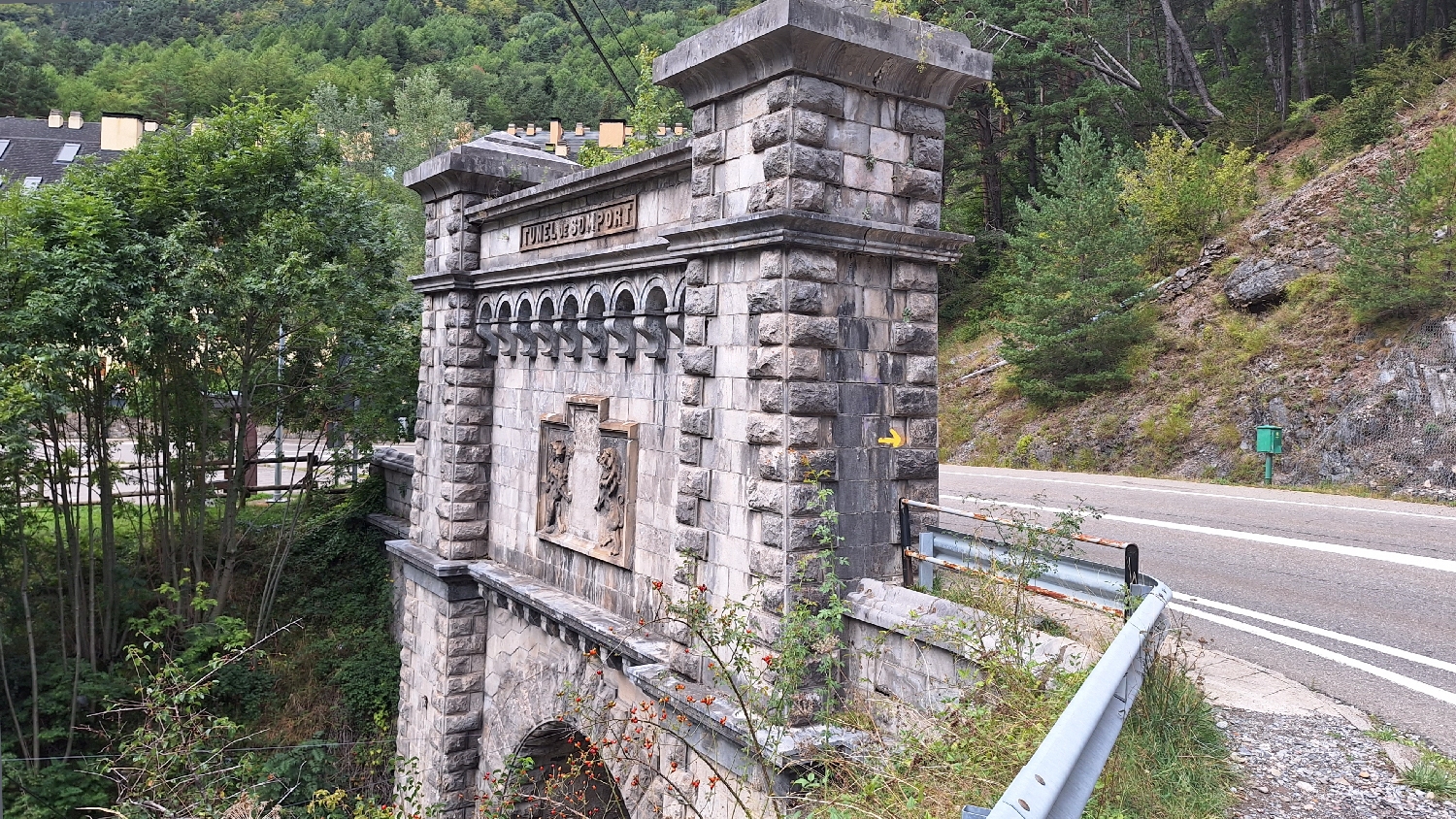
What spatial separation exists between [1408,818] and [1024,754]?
62.8 inches

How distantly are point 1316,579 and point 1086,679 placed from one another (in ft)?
25.7

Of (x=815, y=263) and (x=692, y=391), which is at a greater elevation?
(x=815, y=263)

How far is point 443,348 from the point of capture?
1147cm

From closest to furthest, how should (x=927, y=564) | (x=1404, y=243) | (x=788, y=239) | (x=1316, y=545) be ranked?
1. (x=788, y=239)
2. (x=927, y=564)
3. (x=1316, y=545)
4. (x=1404, y=243)

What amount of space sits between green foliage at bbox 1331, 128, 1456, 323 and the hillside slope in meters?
0.48

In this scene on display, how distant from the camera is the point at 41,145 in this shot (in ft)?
132

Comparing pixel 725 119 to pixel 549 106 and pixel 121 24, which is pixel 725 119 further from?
pixel 121 24

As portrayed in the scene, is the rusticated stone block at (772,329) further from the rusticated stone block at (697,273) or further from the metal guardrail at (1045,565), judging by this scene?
the metal guardrail at (1045,565)

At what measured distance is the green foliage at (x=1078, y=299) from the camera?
20562mm

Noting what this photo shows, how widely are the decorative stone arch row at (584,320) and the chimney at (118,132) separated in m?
35.9

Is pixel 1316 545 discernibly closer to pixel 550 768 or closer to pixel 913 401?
pixel 913 401

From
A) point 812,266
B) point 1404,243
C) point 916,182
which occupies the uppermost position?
point 1404,243

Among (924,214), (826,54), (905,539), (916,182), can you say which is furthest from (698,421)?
(826,54)

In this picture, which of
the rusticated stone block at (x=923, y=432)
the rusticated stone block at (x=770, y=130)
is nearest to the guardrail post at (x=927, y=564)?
the rusticated stone block at (x=923, y=432)
